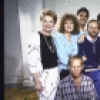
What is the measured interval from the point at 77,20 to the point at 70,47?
196 mm

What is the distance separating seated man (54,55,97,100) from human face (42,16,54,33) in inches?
10.1

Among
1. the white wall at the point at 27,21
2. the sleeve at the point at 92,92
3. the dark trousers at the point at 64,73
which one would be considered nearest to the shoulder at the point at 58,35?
the white wall at the point at 27,21

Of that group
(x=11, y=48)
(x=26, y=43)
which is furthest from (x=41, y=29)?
(x=11, y=48)

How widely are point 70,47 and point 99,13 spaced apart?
31cm

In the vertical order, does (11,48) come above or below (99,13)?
below

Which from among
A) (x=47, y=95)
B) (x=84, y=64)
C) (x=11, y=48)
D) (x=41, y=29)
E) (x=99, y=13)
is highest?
A: (x=99, y=13)

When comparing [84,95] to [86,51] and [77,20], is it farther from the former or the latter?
[77,20]

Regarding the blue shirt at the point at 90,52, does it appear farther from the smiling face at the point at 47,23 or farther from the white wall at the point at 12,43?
the white wall at the point at 12,43

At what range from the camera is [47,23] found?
1.38 m

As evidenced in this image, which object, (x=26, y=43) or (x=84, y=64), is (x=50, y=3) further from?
(x=84, y=64)

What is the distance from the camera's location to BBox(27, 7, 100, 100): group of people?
136 centimetres

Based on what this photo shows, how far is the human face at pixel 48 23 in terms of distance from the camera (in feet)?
4.50

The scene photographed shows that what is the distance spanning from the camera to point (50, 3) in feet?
4.52

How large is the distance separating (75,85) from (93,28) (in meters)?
0.42
